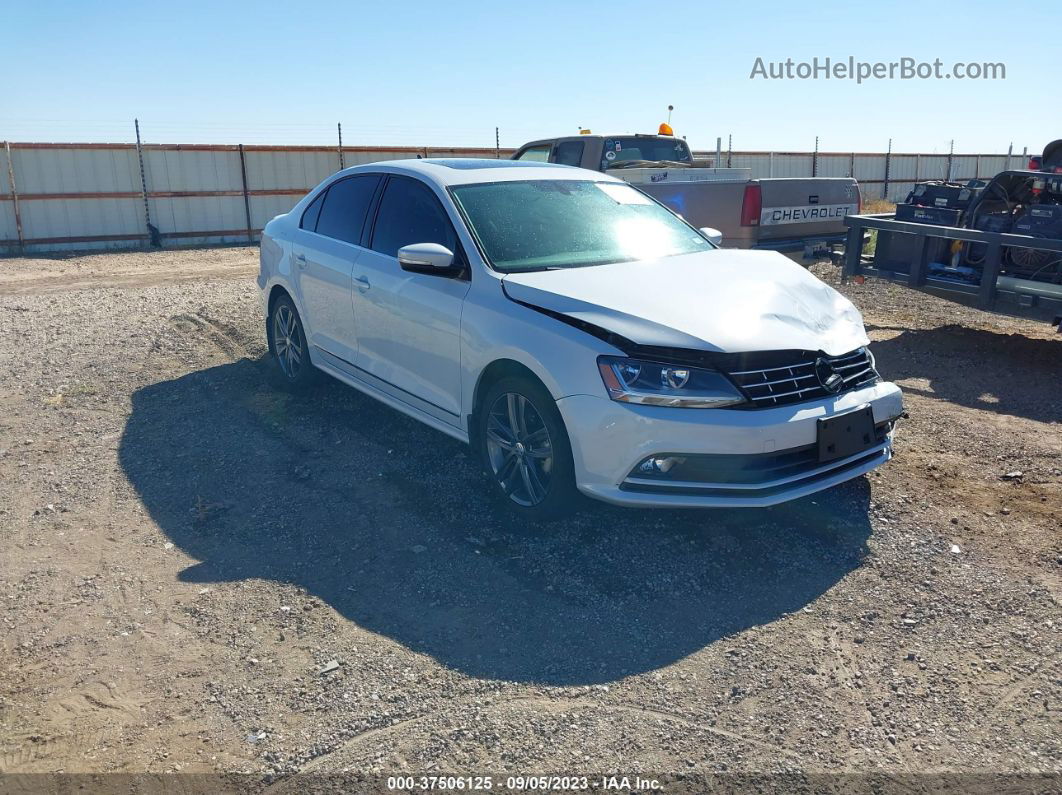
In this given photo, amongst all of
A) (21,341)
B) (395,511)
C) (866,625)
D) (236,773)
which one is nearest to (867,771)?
(866,625)

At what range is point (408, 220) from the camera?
212 inches

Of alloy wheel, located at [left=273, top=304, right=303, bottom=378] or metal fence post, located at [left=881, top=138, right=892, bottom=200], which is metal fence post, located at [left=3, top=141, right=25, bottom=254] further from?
metal fence post, located at [left=881, top=138, right=892, bottom=200]

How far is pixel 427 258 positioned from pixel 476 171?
1070 mm

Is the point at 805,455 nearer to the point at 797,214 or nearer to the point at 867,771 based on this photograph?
the point at 867,771

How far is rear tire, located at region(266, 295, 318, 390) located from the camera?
659cm

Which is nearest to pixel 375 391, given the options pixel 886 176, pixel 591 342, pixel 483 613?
pixel 591 342

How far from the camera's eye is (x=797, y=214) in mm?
9570

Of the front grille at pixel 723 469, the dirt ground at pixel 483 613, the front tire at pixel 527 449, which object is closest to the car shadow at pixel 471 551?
the dirt ground at pixel 483 613

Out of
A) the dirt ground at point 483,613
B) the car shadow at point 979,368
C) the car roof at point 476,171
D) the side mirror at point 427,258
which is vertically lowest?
the dirt ground at point 483,613

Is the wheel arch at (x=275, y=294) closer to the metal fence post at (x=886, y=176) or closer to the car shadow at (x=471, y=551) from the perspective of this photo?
the car shadow at (x=471, y=551)

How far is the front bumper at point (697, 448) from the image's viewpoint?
382 cm

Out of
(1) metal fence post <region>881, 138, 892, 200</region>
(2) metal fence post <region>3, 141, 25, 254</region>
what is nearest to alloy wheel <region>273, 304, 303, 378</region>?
(2) metal fence post <region>3, 141, 25, 254</region>

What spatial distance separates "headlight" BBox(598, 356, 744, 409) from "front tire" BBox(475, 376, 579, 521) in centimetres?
35

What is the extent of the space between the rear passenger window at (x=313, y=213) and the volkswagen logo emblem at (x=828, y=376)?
Answer: 3837 mm
